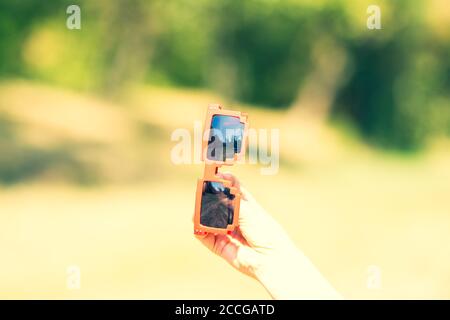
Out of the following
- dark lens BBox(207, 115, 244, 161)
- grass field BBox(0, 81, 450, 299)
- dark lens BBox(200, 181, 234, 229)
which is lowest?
grass field BBox(0, 81, 450, 299)

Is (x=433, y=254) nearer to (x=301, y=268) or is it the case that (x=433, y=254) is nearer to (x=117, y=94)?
(x=301, y=268)

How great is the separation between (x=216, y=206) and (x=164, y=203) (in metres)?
7.09

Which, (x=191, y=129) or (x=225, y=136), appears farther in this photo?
(x=191, y=129)

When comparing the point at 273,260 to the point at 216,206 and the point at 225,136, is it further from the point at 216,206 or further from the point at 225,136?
the point at 225,136

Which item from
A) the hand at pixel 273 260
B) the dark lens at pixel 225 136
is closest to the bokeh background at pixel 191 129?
the hand at pixel 273 260

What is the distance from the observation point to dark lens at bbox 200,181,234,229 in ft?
6.96

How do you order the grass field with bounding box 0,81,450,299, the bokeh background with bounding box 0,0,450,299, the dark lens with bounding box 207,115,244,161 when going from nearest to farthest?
the dark lens with bounding box 207,115,244,161, the grass field with bounding box 0,81,450,299, the bokeh background with bounding box 0,0,450,299

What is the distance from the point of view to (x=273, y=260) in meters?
2.19

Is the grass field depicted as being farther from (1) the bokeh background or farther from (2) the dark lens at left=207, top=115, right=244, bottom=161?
(2) the dark lens at left=207, top=115, right=244, bottom=161

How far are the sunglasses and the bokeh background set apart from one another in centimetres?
371

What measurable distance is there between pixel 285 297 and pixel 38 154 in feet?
30.6

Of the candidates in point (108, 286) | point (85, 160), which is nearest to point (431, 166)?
point (85, 160)

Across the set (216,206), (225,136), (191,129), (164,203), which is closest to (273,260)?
(216,206)

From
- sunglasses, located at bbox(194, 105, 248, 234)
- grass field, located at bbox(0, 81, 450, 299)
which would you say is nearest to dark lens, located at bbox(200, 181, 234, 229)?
sunglasses, located at bbox(194, 105, 248, 234)
